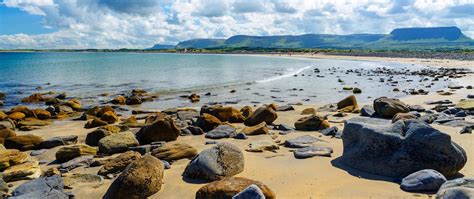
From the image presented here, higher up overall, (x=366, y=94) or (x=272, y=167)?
(x=272, y=167)

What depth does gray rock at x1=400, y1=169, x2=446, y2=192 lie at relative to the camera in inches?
253

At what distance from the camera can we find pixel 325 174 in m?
7.66

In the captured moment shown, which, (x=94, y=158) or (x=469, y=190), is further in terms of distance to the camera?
(x=94, y=158)

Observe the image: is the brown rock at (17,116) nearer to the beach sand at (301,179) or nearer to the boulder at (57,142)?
the boulder at (57,142)

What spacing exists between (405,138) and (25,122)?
46.6 ft

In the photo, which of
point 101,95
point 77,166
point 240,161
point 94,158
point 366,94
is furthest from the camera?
point 101,95

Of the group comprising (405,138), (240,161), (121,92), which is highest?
(405,138)

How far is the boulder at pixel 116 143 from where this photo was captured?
1013 cm

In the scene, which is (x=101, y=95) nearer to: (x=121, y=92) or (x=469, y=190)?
(x=121, y=92)

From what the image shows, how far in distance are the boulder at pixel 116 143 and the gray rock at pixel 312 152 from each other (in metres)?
4.32

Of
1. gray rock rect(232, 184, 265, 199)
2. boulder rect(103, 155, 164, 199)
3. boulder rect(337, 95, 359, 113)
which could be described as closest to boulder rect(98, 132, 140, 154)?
boulder rect(103, 155, 164, 199)

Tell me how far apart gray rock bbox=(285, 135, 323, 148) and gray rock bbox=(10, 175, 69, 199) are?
549 centimetres

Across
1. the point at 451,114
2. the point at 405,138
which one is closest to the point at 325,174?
the point at 405,138

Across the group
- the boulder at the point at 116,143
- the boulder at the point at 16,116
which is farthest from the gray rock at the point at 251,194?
the boulder at the point at 16,116
